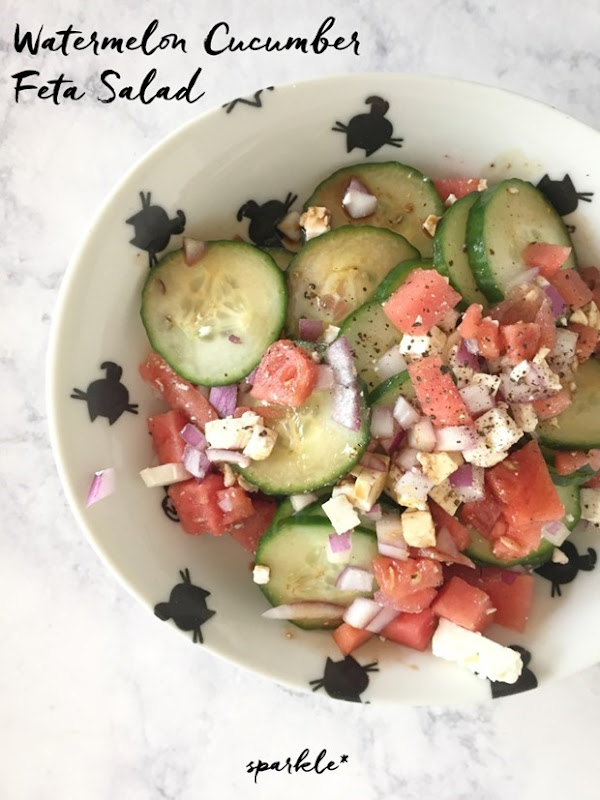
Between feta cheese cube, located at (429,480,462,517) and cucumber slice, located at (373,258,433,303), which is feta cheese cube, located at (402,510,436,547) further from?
cucumber slice, located at (373,258,433,303)

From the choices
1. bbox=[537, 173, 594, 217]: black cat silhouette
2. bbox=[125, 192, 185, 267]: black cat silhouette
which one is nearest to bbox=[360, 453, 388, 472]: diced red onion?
bbox=[125, 192, 185, 267]: black cat silhouette

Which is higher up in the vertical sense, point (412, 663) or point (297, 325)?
point (297, 325)

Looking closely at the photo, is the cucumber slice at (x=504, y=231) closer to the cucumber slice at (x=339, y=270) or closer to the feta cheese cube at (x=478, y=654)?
the cucumber slice at (x=339, y=270)

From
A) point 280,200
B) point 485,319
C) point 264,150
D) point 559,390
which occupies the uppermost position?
point 264,150

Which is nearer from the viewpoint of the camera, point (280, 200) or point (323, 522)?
point (323, 522)

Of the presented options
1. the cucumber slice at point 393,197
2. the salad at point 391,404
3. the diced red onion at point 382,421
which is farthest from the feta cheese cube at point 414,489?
the cucumber slice at point 393,197

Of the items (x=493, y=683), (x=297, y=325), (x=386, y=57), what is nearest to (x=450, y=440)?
(x=297, y=325)

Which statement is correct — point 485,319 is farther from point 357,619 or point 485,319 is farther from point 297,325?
point 357,619

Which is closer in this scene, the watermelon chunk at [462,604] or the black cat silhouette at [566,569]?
the watermelon chunk at [462,604]
